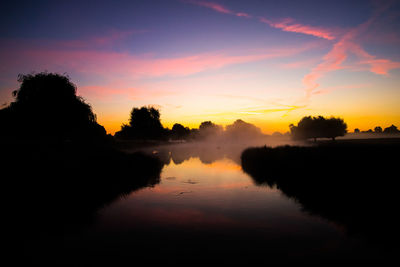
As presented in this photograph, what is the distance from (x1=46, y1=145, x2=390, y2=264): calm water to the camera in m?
7.65

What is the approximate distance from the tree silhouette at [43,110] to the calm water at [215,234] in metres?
22.8

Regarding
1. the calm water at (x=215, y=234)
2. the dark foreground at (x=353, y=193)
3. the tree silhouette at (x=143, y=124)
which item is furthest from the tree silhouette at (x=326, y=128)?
the calm water at (x=215, y=234)

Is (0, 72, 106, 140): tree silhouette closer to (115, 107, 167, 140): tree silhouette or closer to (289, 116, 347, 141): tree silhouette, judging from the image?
(115, 107, 167, 140): tree silhouette

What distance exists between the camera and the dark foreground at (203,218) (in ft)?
25.3

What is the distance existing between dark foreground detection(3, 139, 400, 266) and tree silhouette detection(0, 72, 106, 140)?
10.7 m

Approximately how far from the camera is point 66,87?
32375 millimetres

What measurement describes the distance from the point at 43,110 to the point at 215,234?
104 ft

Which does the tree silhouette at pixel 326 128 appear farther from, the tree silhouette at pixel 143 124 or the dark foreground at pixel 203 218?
the dark foreground at pixel 203 218

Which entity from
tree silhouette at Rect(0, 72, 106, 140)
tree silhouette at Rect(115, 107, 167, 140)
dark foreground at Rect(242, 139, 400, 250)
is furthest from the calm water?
tree silhouette at Rect(115, 107, 167, 140)

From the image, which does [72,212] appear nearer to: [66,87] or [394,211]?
[394,211]

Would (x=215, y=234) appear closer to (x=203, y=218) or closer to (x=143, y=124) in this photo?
(x=203, y=218)

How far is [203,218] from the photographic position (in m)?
11.7

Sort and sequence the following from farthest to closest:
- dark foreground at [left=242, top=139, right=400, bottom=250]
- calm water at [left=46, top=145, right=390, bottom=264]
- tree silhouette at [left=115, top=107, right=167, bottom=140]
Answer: tree silhouette at [left=115, top=107, right=167, bottom=140] < dark foreground at [left=242, top=139, right=400, bottom=250] < calm water at [left=46, top=145, right=390, bottom=264]

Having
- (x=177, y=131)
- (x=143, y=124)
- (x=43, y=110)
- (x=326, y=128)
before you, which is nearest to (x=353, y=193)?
(x=43, y=110)
